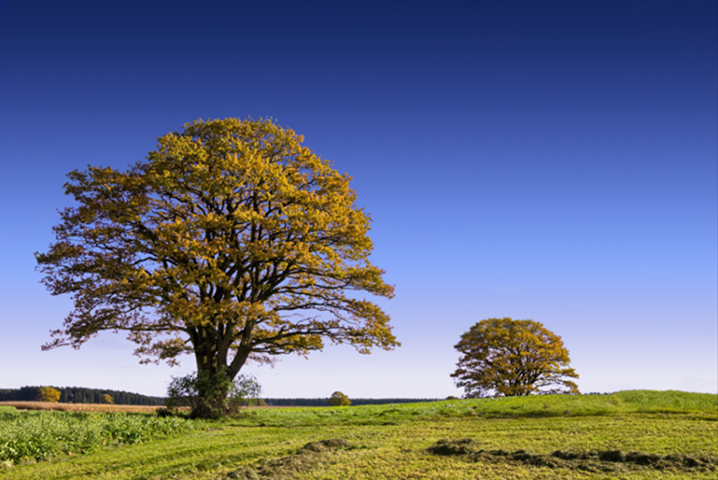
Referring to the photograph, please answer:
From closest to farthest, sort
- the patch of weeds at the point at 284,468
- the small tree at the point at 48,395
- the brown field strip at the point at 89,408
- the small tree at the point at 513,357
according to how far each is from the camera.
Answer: the patch of weeds at the point at 284,468
the brown field strip at the point at 89,408
the small tree at the point at 513,357
the small tree at the point at 48,395

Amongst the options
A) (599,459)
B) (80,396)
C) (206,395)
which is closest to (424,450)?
(599,459)

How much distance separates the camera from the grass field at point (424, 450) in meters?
6.47

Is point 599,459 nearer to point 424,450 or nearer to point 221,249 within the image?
point 424,450

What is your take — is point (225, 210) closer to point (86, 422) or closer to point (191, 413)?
point (191, 413)

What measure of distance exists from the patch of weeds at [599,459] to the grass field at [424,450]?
0.02m

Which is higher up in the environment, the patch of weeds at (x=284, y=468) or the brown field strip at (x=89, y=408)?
the patch of weeds at (x=284, y=468)

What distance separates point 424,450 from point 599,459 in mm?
2742

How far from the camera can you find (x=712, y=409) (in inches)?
605

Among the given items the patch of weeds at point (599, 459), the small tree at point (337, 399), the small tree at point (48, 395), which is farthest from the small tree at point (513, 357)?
the small tree at point (48, 395)

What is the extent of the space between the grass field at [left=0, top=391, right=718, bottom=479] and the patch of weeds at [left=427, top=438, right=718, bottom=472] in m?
0.02

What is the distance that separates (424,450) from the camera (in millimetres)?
8094

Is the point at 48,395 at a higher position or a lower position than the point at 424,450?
lower

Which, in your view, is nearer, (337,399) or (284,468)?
(284,468)

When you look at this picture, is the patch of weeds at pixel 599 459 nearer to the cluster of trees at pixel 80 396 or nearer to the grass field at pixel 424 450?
the grass field at pixel 424 450
